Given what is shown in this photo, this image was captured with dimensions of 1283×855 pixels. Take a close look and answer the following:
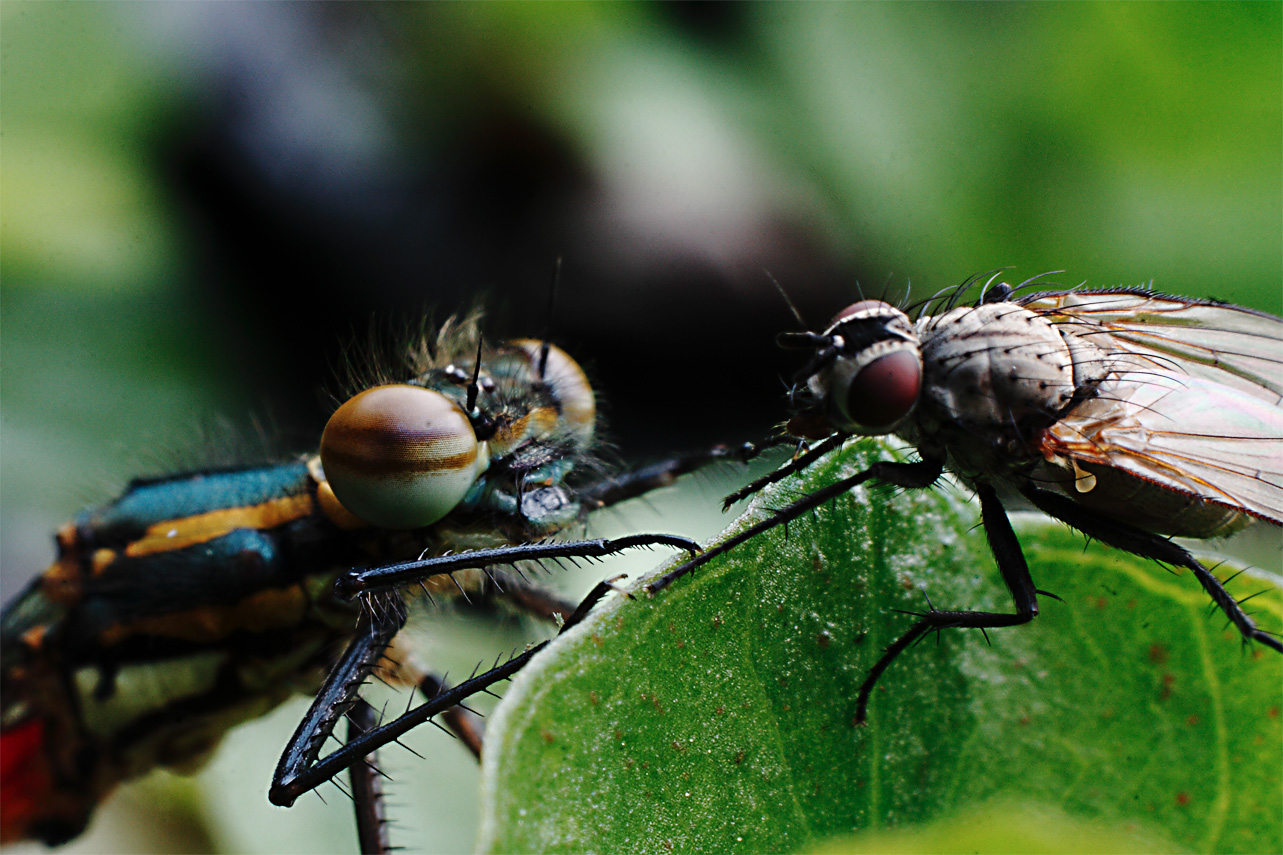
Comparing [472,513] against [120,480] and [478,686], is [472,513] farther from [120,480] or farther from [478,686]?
[120,480]

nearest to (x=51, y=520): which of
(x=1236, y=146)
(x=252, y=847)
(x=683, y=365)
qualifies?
(x=252, y=847)

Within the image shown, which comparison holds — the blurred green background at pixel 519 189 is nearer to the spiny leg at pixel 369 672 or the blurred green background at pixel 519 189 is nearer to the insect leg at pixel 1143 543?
the spiny leg at pixel 369 672

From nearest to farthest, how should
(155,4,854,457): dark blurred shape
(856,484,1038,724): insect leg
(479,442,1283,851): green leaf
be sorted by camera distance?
(479,442,1283,851): green leaf < (856,484,1038,724): insect leg < (155,4,854,457): dark blurred shape

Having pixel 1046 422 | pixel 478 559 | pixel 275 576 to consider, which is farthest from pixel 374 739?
pixel 1046 422

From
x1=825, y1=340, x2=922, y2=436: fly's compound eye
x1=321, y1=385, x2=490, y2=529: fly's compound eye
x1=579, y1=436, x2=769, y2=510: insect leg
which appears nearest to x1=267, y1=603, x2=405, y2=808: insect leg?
x1=321, y1=385, x2=490, y2=529: fly's compound eye

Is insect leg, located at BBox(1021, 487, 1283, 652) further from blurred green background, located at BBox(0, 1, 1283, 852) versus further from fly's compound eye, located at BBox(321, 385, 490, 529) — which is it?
fly's compound eye, located at BBox(321, 385, 490, 529)

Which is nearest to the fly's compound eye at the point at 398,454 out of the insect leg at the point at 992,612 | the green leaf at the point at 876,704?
the green leaf at the point at 876,704

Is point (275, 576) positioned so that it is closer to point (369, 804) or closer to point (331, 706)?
point (331, 706)
